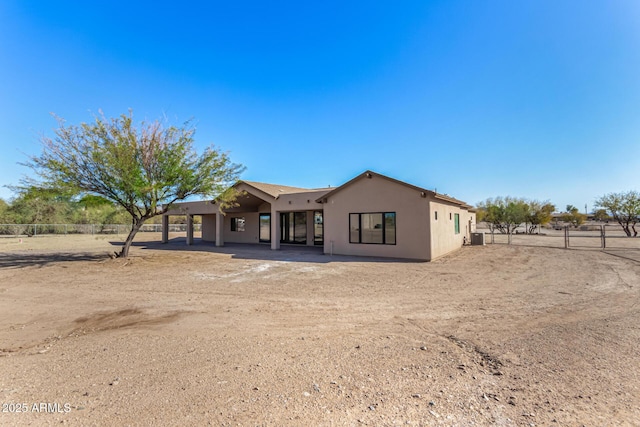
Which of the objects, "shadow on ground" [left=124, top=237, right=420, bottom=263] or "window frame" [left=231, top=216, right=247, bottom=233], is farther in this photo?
"window frame" [left=231, top=216, right=247, bottom=233]

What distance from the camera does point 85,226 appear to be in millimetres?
34281

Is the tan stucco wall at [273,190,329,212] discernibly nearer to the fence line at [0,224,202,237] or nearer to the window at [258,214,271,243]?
the window at [258,214,271,243]

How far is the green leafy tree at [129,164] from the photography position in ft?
38.7

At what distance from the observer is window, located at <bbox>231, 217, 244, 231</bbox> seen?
23.2m

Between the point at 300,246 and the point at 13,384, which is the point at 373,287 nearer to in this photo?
the point at 13,384

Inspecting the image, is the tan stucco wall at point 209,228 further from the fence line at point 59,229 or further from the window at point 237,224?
the fence line at point 59,229

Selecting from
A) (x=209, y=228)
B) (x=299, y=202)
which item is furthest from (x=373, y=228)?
(x=209, y=228)

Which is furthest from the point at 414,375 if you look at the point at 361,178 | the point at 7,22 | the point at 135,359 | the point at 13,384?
the point at 7,22

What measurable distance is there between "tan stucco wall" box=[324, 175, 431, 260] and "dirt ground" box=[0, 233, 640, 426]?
5.20 metres

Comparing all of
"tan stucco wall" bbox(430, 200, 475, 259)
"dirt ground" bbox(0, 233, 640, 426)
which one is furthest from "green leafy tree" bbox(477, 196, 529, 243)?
"dirt ground" bbox(0, 233, 640, 426)

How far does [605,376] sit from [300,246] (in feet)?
56.0

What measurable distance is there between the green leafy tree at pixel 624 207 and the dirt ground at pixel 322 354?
27.3 m

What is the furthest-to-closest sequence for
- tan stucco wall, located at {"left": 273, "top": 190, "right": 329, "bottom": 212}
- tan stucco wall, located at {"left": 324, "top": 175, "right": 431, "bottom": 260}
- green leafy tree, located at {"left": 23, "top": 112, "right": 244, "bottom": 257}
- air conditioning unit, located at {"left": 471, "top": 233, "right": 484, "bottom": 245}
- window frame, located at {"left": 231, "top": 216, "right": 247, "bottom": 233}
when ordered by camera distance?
window frame, located at {"left": 231, "top": 216, "right": 247, "bottom": 233} → air conditioning unit, located at {"left": 471, "top": 233, "right": 484, "bottom": 245} → tan stucco wall, located at {"left": 273, "top": 190, "right": 329, "bottom": 212} → tan stucco wall, located at {"left": 324, "top": 175, "right": 431, "bottom": 260} → green leafy tree, located at {"left": 23, "top": 112, "right": 244, "bottom": 257}

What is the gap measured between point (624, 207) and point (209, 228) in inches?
1494
